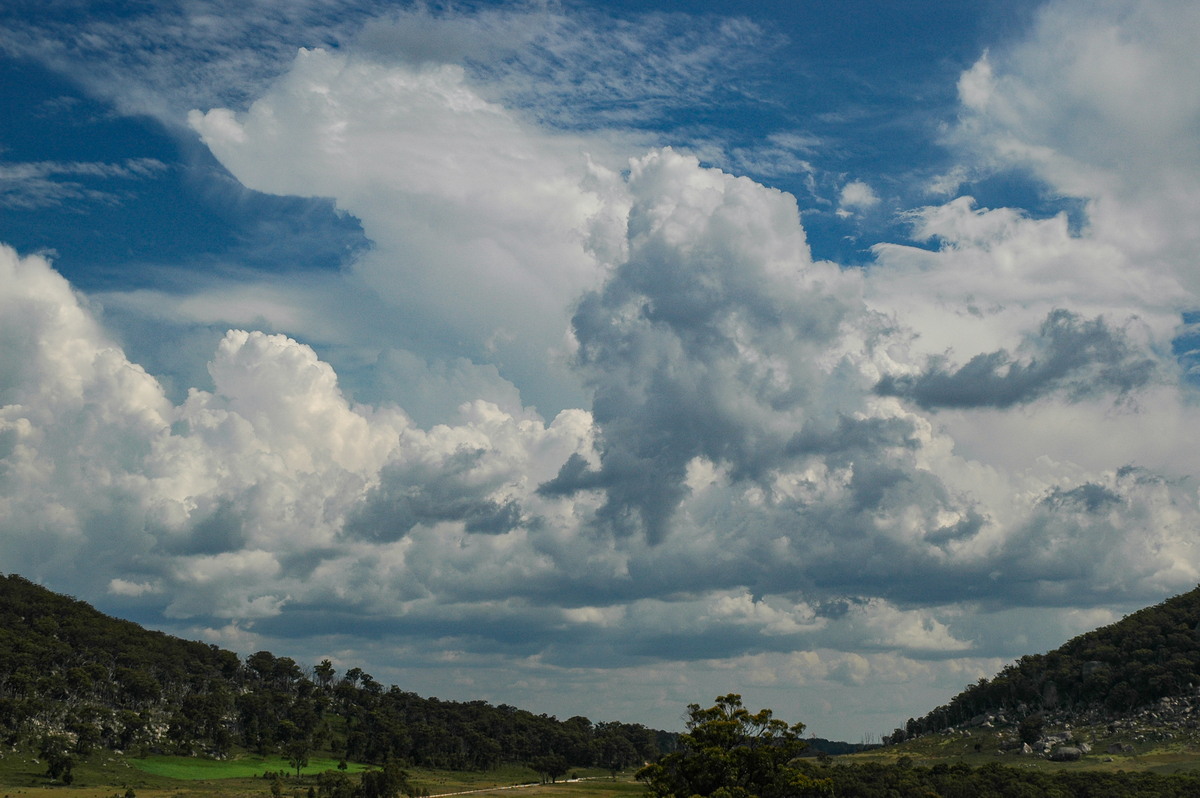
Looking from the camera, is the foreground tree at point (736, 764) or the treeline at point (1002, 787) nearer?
the foreground tree at point (736, 764)

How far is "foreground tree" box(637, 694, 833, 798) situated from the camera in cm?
13700

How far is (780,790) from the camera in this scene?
138m

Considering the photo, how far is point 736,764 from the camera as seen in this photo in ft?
449

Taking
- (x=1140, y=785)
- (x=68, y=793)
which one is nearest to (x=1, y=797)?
(x=68, y=793)

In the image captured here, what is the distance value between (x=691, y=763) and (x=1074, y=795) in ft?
323

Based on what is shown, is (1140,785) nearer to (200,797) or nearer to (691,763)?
(691,763)

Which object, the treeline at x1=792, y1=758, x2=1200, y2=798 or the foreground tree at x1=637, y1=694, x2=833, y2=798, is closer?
the foreground tree at x1=637, y1=694, x2=833, y2=798

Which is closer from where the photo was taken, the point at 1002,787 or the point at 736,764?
the point at 736,764

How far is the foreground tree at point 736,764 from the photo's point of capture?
137000 mm

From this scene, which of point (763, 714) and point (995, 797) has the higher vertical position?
point (763, 714)

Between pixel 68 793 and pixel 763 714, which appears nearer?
pixel 763 714

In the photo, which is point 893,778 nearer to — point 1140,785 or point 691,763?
point 1140,785

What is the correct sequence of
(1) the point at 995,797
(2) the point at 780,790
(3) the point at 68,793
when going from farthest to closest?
(3) the point at 68,793 → (1) the point at 995,797 → (2) the point at 780,790

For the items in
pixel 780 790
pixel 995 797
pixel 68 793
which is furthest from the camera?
pixel 68 793
